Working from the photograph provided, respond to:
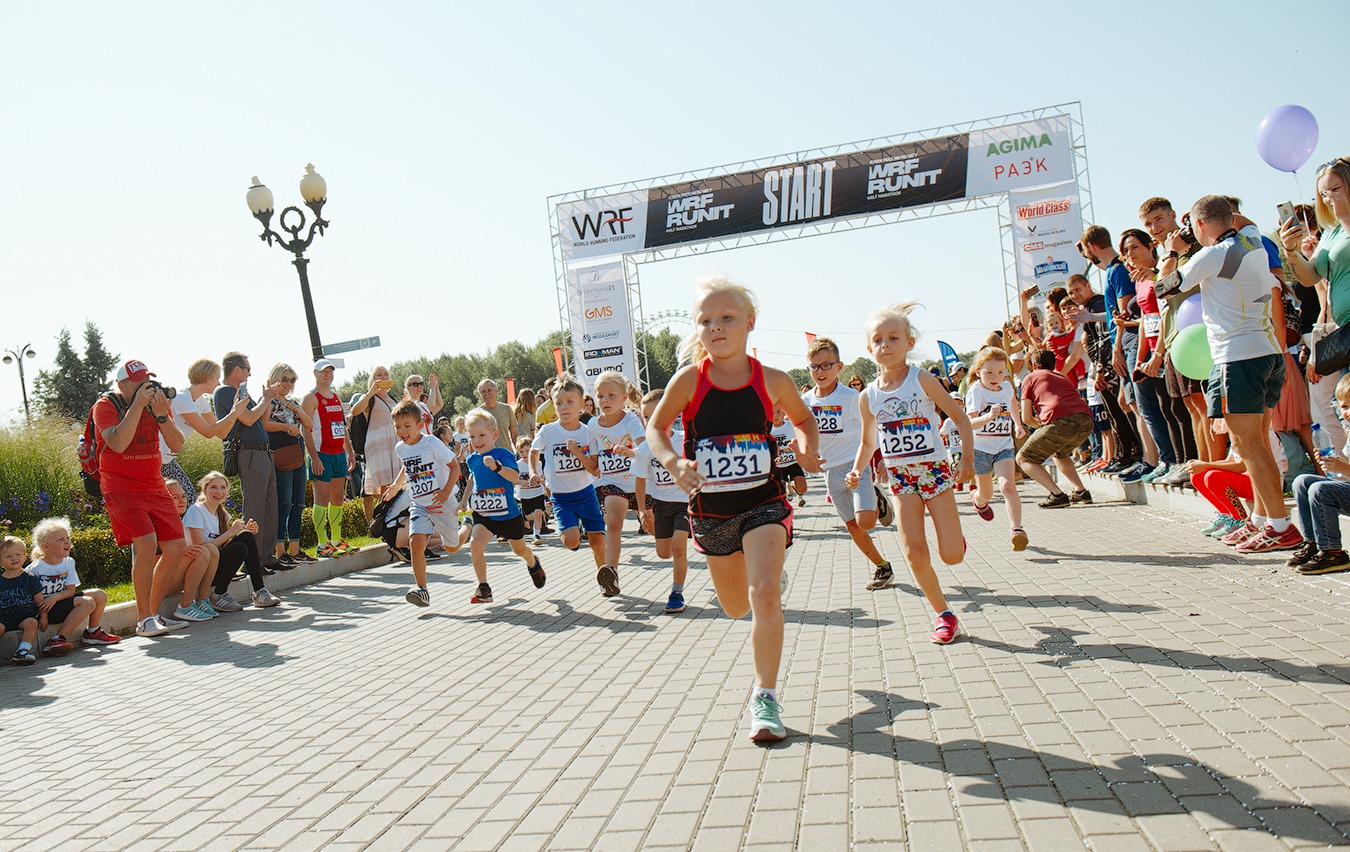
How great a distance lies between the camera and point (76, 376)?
236 feet

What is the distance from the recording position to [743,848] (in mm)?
3027

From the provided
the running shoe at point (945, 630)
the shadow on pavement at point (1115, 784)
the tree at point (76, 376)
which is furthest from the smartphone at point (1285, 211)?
the tree at point (76, 376)

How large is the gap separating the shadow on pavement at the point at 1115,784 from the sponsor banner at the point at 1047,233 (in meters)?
22.2

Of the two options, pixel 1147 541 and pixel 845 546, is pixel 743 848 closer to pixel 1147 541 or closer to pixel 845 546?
pixel 1147 541

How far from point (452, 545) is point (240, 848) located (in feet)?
20.0

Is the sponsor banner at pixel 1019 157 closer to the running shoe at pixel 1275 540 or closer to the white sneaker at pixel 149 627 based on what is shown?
the running shoe at pixel 1275 540

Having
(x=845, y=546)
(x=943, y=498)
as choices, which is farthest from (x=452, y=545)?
(x=943, y=498)

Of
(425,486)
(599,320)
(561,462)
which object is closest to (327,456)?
(425,486)

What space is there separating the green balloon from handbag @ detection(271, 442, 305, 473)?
877cm

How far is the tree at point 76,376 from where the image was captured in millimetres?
71062

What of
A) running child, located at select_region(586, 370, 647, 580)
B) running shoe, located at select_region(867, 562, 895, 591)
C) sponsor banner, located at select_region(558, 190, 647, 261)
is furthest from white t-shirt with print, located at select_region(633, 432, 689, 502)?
sponsor banner, located at select_region(558, 190, 647, 261)

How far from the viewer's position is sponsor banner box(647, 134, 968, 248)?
2541cm

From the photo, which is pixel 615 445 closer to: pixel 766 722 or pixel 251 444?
pixel 251 444

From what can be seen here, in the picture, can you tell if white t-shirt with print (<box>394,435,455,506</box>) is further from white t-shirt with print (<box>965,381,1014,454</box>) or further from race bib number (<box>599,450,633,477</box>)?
white t-shirt with print (<box>965,381,1014,454</box>)
